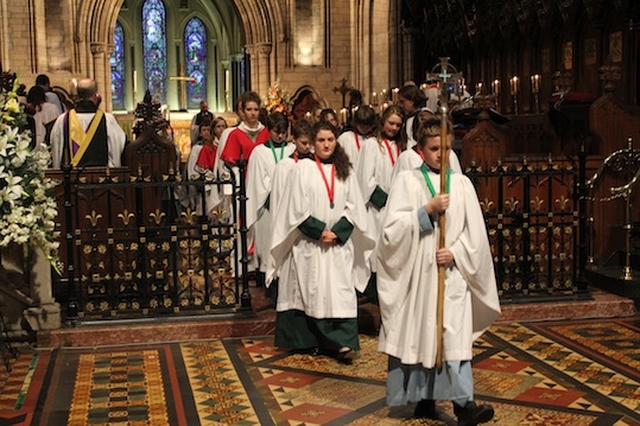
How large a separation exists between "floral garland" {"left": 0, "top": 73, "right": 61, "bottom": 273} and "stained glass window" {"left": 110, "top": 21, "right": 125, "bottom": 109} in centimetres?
2613

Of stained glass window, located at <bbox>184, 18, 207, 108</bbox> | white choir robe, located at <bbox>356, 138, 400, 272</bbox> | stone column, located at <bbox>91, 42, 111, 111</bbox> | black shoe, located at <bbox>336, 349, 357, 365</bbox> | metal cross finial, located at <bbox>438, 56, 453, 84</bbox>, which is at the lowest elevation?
black shoe, located at <bbox>336, 349, 357, 365</bbox>

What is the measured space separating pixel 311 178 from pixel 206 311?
172 centimetres

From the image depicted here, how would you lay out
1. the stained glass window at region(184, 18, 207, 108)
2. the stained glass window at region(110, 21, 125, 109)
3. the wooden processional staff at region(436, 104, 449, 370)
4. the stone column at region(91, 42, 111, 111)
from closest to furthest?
1. the wooden processional staff at region(436, 104, 449, 370)
2. the stone column at region(91, 42, 111, 111)
3. the stained glass window at region(110, 21, 125, 109)
4. the stained glass window at region(184, 18, 207, 108)

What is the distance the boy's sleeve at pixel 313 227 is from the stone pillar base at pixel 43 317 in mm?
2236

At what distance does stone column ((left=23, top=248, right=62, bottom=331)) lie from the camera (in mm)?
7332

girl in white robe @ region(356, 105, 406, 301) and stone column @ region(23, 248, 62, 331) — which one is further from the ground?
girl in white robe @ region(356, 105, 406, 301)

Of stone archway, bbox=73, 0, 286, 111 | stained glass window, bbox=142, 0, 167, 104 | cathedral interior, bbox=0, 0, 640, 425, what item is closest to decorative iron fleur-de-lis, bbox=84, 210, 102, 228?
cathedral interior, bbox=0, 0, 640, 425

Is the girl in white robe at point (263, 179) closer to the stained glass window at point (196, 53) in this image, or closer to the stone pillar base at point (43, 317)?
the stone pillar base at point (43, 317)

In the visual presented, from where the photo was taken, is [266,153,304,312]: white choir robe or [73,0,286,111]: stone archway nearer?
[266,153,304,312]: white choir robe

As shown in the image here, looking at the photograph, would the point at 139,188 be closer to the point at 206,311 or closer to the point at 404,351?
the point at 206,311

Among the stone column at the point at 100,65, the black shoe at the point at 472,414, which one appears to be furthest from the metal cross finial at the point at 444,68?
the stone column at the point at 100,65

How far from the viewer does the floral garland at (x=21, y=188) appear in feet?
20.6

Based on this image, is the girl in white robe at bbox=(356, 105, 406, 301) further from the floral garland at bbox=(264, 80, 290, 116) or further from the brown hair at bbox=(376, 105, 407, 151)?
the floral garland at bbox=(264, 80, 290, 116)

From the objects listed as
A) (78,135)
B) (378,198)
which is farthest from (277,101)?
(378,198)
